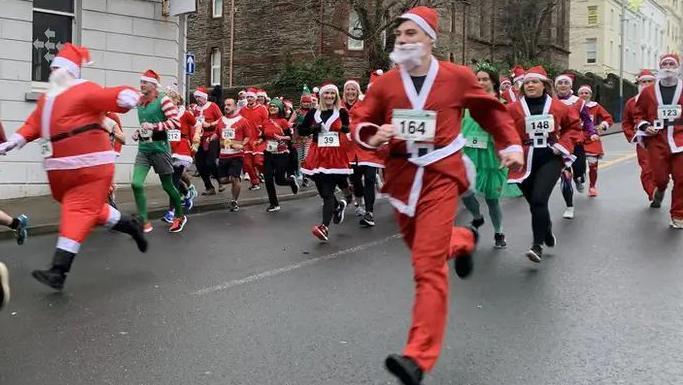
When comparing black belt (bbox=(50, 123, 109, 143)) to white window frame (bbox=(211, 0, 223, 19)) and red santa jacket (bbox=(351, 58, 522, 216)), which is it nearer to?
red santa jacket (bbox=(351, 58, 522, 216))

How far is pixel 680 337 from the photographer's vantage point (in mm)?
5020

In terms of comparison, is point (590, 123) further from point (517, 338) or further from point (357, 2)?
point (357, 2)

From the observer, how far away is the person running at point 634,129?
11031mm

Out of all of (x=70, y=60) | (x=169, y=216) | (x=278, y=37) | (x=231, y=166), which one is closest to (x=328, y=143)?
(x=169, y=216)

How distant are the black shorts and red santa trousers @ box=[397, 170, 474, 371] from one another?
26.7 feet

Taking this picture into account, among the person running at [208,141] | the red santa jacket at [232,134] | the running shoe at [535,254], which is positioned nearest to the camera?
the running shoe at [535,254]

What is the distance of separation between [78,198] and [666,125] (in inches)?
293

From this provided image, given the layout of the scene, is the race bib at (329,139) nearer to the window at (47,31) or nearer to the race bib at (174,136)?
the race bib at (174,136)

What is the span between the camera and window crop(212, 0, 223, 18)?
40062mm

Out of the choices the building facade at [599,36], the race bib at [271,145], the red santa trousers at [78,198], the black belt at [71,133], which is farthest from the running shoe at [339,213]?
the building facade at [599,36]

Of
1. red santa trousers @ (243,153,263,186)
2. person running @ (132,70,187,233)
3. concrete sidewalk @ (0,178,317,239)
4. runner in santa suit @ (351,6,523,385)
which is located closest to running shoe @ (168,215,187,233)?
person running @ (132,70,187,233)

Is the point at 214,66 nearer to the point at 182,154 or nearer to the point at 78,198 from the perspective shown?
the point at 182,154

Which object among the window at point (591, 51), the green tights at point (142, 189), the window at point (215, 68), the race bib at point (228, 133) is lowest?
the green tights at point (142, 189)

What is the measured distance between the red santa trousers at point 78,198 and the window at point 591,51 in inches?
2495
